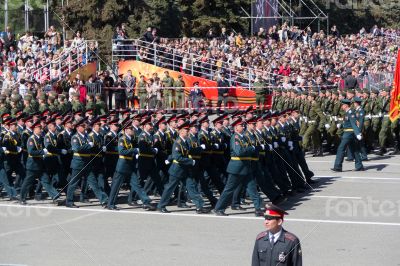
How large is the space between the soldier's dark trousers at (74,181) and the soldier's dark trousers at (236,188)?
104 inches

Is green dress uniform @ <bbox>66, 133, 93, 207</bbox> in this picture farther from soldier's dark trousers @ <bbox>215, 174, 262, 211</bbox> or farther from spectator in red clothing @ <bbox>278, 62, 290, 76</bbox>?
spectator in red clothing @ <bbox>278, 62, 290, 76</bbox>

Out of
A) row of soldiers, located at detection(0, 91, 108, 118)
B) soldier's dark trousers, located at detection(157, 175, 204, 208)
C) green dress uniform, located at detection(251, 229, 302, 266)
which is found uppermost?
row of soldiers, located at detection(0, 91, 108, 118)

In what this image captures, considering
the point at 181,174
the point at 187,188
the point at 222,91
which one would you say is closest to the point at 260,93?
the point at 222,91

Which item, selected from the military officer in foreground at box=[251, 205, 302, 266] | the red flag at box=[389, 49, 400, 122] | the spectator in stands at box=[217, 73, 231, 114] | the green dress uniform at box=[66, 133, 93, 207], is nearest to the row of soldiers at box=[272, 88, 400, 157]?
the spectator in stands at box=[217, 73, 231, 114]

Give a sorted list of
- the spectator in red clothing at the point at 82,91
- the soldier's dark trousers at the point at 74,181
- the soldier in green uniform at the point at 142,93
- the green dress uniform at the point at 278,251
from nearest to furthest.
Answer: the green dress uniform at the point at 278,251 < the soldier's dark trousers at the point at 74,181 < the spectator in red clothing at the point at 82,91 < the soldier in green uniform at the point at 142,93

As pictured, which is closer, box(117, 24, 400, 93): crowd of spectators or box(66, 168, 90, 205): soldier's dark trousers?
box(66, 168, 90, 205): soldier's dark trousers

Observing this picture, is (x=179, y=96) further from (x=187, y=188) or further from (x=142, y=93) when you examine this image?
(x=187, y=188)

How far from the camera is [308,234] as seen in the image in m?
15.6

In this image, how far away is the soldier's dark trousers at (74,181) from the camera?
59.9ft

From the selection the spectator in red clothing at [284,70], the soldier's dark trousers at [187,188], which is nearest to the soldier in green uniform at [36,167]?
the soldier's dark trousers at [187,188]

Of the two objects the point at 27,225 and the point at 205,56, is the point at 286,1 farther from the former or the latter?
the point at 27,225

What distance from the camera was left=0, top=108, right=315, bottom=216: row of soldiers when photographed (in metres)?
17.6

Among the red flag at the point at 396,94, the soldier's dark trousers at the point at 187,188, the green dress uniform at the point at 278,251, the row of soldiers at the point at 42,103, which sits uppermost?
the red flag at the point at 396,94

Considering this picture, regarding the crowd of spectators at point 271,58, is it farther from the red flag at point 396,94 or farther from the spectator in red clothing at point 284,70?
the red flag at point 396,94
